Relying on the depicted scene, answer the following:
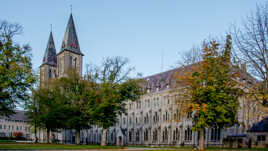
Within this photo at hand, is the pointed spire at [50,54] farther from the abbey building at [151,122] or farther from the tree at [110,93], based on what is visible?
the tree at [110,93]

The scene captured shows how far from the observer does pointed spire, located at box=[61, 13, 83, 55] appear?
289ft

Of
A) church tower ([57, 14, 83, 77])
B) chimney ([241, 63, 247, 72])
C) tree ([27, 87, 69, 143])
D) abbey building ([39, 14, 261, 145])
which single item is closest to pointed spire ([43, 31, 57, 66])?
abbey building ([39, 14, 261, 145])

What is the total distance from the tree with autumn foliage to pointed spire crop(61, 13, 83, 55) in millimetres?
64586

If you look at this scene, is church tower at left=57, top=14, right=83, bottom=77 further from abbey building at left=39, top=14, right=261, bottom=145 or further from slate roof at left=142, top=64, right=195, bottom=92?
slate roof at left=142, top=64, right=195, bottom=92

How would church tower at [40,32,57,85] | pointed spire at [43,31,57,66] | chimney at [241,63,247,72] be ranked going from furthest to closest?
pointed spire at [43,31,57,66] < church tower at [40,32,57,85] < chimney at [241,63,247,72]

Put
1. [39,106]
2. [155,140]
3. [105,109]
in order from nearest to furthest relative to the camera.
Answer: [105,109]
[39,106]
[155,140]

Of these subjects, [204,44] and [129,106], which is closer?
[204,44]

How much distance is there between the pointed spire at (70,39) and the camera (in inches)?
3469

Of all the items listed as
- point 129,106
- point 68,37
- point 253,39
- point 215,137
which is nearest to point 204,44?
point 253,39

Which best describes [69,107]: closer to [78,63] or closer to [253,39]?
[253,39]

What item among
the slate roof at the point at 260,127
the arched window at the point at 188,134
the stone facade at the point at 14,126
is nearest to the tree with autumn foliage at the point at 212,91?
the slate roof at the point at 260,127

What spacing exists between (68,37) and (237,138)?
64411mm

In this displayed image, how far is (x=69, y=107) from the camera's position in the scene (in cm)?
4494

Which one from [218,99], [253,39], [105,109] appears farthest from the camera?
[105,109]
